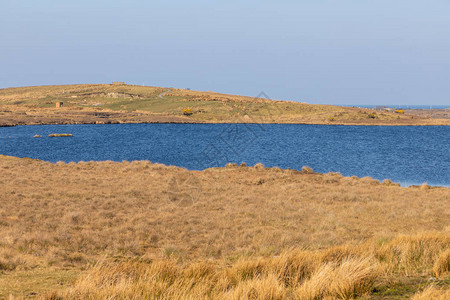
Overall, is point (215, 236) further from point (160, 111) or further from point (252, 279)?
point (160, 111)

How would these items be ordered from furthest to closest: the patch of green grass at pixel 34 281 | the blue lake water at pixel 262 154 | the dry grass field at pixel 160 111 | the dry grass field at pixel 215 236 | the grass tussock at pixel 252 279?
1. the dry grass field at pixel 160 111
2. the blue lake water at pixel 262 154
3. the patch of green grass at pixel 34 281
4. the dry grass field at pixel 215 236
5. the grass tussock at pixel 252 279

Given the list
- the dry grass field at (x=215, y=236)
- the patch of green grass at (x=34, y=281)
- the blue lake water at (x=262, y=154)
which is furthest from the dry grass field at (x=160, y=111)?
the patch of green grass at (x=34, y=281)

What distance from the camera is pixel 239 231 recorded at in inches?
594

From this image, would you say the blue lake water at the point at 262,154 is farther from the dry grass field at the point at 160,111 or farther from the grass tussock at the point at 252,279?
the dry grass field at the point at 160,111

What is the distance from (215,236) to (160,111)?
432 feet

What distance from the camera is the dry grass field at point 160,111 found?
405 ft

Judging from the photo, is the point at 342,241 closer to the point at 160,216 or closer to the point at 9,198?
the point at 160,216

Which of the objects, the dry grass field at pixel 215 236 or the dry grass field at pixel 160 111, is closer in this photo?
the dry grass field at pixel 215 236

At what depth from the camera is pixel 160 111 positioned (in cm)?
14300

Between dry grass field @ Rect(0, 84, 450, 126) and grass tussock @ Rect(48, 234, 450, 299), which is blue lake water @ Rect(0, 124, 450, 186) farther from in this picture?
dry grass field @ Rect(0, 84, 450, 126)

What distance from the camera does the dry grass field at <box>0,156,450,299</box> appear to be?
7.20 m

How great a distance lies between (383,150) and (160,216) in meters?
58.5

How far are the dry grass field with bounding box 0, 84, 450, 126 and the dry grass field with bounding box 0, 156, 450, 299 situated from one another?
263ft

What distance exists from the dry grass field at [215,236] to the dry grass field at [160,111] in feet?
263
